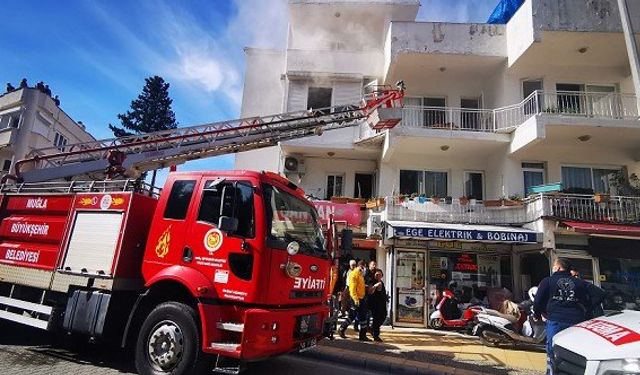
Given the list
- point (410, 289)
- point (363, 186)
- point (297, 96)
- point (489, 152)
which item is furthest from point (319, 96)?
point (410, 289)

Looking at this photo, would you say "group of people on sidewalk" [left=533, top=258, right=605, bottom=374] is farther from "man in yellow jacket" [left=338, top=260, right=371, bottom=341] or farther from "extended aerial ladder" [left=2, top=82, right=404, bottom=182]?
"extended aerial ladder" [left=2, top=82, right=404, bottom=182]

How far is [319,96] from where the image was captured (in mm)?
16438

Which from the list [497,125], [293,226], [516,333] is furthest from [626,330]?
[497,125]

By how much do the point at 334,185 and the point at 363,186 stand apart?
1.18 m

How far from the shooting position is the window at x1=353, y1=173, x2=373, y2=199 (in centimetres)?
1594

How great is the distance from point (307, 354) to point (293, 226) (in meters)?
3.08

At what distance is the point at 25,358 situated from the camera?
18.3 ft

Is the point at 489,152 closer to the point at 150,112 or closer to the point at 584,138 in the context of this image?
the point at 584,138

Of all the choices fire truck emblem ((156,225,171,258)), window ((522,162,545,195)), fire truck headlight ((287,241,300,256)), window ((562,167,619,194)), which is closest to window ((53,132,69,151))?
fire truck emblem ((156,225,171,258))

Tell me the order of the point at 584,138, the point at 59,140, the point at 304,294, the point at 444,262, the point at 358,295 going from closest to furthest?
the point at 304,294
the point at 358,295
the point at 444,262
the point at 584,138
the point at 59,140

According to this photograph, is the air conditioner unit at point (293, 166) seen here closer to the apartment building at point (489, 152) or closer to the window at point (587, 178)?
the apartment building at point (489, 152)

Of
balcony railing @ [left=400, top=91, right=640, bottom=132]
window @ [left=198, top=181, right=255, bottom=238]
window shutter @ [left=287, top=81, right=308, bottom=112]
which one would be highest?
window shutter @ [left=287, top=81, right=308, bottom=112]

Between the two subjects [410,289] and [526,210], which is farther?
[526,210]

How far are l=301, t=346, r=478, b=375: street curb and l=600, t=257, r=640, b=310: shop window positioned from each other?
26.2ft
